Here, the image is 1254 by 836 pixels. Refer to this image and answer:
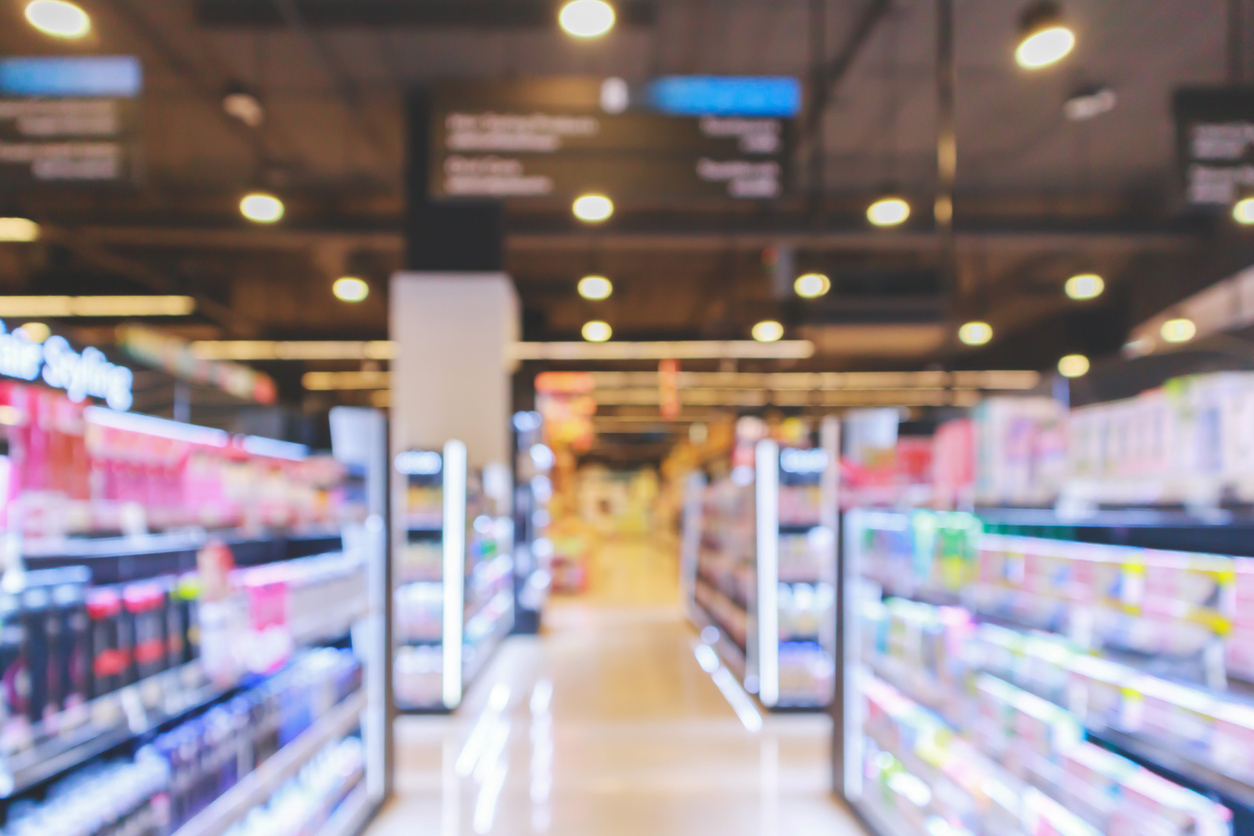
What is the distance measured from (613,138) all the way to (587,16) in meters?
0.80

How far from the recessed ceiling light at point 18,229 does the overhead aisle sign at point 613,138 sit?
19.1ft

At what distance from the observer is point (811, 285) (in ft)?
26.3

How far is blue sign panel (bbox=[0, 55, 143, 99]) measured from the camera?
423 centimetres

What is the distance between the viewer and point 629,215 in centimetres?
933

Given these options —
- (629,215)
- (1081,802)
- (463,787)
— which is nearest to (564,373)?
(629,215)

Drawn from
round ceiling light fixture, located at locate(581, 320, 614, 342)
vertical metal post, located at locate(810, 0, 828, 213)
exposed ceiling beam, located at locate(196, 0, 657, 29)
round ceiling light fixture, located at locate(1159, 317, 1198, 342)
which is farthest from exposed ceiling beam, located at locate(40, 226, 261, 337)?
round ceiling light fixture, located at locate(1159, 317, 1198, 342)

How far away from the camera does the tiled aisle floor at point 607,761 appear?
4.38 m

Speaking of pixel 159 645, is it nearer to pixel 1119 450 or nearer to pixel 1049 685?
pixel 1049 685

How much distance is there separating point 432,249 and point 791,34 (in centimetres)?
372

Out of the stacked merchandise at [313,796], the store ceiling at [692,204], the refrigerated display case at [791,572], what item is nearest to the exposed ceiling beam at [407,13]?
the store ceiling at [692,204]

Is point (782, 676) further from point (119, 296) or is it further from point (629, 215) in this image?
point (119, 296)

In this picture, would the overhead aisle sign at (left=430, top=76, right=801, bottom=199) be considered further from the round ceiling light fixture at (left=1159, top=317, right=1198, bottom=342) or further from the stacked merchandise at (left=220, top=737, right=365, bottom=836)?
the round ceiling light fixture at (left=1159, top=317, right=1198, bottom=342)

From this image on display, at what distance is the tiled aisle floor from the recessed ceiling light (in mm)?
6065

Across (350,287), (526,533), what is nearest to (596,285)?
(350,287)
